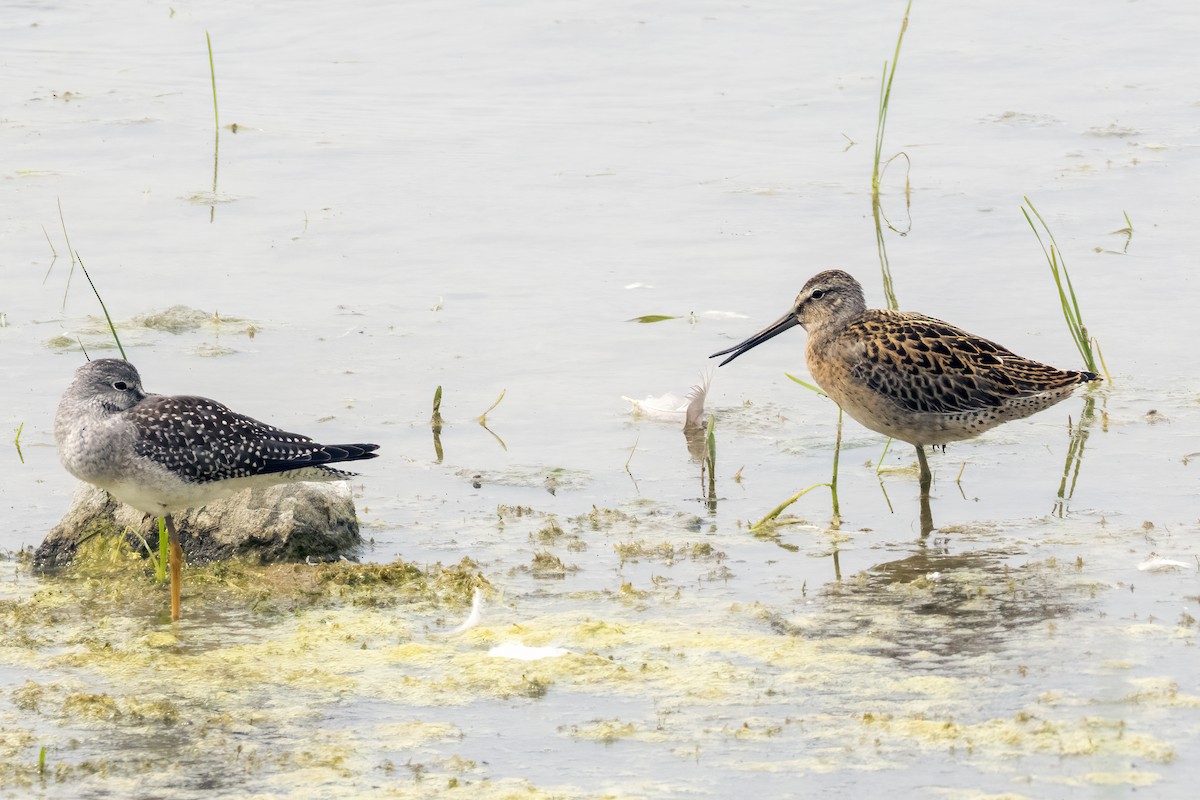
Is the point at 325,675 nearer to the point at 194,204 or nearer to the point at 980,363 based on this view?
the point at 980,363

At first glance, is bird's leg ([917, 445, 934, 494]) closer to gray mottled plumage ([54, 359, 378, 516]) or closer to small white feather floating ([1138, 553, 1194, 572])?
small white feather floating ([1138, 553, 1194, 572])

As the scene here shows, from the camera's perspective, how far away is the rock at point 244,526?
7.00m

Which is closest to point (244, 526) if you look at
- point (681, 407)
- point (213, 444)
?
point (213, 444)

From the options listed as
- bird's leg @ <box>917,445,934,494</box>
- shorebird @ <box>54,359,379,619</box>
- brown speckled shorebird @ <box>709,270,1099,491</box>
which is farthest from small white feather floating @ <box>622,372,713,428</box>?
shorebird @ <box>54,359,379,619</box>

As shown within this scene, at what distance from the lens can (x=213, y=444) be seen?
6551 mm

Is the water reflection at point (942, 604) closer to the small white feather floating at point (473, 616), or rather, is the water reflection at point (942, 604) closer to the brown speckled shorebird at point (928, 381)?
the brown speckled shorebird at point (928, 381)

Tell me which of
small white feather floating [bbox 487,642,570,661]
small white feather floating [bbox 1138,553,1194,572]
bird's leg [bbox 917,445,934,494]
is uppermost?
bird's leg [bbox 917,445,934,494]

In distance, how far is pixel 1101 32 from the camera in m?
15.2

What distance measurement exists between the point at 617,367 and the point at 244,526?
271 cm

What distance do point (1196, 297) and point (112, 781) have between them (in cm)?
704

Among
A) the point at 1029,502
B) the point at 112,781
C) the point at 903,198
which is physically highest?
the point at 903,198

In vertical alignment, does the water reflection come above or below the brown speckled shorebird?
below

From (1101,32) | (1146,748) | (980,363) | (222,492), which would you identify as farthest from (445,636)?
(1101,32)

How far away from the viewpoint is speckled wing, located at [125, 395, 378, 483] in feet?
21.3
